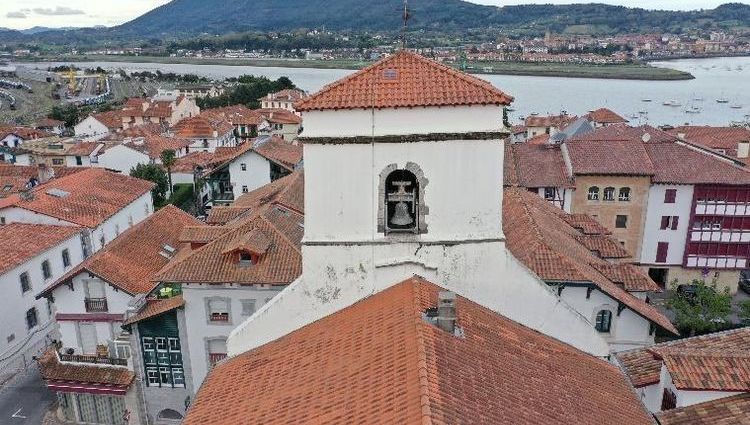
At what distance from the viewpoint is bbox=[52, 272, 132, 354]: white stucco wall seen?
29531 millimetres

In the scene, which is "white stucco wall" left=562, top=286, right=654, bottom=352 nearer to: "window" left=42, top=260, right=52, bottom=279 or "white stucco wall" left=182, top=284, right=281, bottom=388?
"white stucco wall" left=182, top=284, right=281, bottom=388

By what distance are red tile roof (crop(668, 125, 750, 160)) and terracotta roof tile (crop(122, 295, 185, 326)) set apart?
54517 millimetres

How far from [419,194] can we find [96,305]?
22.0 meters

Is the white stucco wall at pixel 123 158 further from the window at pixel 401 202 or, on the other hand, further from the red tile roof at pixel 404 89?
the window at pixel 401 202

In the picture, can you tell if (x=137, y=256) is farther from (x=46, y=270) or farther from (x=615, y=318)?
(x=615, y=318)

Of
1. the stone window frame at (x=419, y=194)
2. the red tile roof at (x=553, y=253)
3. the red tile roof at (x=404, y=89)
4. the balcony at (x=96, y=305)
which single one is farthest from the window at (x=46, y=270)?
the stone window frame at (x=419, y=194)

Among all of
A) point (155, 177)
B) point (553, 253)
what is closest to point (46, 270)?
point (155, 177)

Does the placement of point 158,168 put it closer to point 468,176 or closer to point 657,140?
point 657,140

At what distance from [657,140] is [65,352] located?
145ft

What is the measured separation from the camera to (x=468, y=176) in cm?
1443

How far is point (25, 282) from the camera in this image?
35.5m

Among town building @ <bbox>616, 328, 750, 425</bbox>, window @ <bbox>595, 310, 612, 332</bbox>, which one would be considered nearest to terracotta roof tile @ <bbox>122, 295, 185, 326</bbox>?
window @ <bbox>595, 310, 612, 332</bbox>

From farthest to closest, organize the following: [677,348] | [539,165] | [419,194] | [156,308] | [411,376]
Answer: [539,165] → [156,308] → [677,348] → [419,194] → [411,376]

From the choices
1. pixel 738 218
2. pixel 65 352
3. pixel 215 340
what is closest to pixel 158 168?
pixel 65 352
